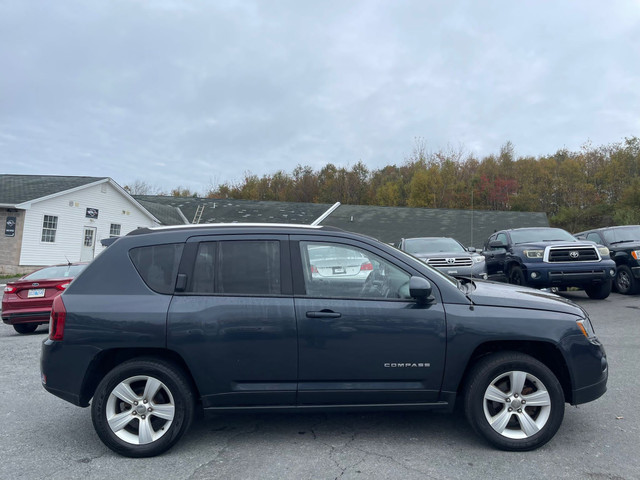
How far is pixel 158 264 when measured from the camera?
3.98 meters

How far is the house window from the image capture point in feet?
81.5

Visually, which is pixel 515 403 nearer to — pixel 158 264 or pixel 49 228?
pixel 158 264

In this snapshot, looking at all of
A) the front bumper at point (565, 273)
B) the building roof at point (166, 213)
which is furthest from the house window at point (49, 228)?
the front bumper at point (565, 273)

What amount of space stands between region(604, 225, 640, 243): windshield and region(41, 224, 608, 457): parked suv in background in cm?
1035

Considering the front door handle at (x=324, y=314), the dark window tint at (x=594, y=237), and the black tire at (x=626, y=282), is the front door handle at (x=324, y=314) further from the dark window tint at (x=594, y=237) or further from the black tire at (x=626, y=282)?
the dark window tint at (x=594, y=237)

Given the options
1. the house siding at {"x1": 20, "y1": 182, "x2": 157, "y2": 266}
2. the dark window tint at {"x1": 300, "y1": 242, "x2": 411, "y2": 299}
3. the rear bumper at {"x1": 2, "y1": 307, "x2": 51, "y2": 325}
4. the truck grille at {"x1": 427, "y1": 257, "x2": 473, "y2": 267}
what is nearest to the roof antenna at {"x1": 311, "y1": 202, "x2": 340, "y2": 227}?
the house siding at {"x1": 20, "y1": 182, "x2": 157, "y2": 266}

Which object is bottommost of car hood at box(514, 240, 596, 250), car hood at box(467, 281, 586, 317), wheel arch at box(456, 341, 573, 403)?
wheel arch at box(456, 341, 573, 403)

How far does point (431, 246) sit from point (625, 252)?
486cm

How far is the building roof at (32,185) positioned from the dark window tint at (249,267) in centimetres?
2378

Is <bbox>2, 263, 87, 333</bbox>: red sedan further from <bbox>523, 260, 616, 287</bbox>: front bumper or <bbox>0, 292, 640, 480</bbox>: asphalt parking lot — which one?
<bbox>523, 260, 616, 287</bbox>: front bumper

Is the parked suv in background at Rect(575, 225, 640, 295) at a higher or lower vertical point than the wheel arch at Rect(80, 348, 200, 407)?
higher

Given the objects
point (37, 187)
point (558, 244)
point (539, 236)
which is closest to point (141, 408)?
point (558, 244)

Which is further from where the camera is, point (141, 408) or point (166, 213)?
point (166, 213)

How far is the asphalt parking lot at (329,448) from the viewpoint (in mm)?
3443
